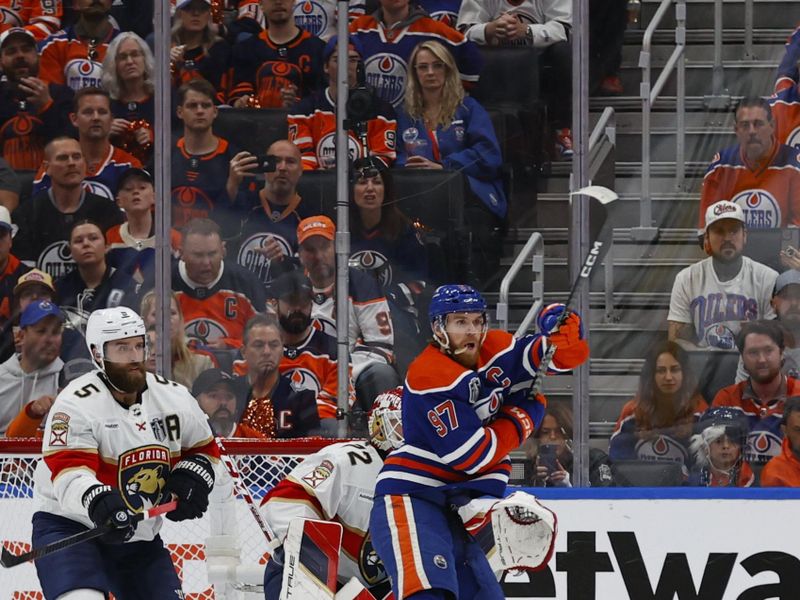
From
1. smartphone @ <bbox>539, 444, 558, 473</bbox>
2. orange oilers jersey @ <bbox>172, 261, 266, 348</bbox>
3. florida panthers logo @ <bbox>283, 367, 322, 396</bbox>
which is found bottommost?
smartphone @ <bbox>539, 444, 558, 473</bbox>

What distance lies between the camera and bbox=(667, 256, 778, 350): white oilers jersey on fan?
5.54 m

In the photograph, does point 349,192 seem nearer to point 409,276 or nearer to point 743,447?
Result: point 409,276

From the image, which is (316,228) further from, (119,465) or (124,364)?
(119,465)

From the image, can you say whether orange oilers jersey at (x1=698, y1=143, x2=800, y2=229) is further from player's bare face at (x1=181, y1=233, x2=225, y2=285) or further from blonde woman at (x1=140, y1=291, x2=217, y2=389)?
blonde woman at (x1=140, y1=291, x2=217, y2=389)

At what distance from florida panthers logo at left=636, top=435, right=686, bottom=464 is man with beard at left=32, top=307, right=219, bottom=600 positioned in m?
1.47

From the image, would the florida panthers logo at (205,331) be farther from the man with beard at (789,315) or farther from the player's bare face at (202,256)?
the man with beard at (789,315)

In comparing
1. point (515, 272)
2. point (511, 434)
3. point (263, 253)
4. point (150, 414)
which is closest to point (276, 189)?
point (263, 253)

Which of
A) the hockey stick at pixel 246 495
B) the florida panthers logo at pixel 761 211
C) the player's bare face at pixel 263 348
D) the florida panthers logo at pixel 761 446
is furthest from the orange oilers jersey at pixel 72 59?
the florida panthers logo at pixel 761 446

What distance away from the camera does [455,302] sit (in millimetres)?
4484

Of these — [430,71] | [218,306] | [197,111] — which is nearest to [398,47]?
[430,71]

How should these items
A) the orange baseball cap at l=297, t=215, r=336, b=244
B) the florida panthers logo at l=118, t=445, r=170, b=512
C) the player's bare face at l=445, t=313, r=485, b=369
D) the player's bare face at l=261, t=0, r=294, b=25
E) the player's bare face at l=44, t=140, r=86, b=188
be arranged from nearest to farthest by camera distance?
the player's bare face at l=445, t=313, r=485, b=369, the florida panthers logo at l=118, t=445, r=170, b=512, the orange baseball cap at l=297, t=215, r=336, b=244, the player's bare face at l=44, t=140, r=86, b=188, the player's bare face at l=261, t=0, r=294, b=25

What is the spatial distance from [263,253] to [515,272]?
0.87m

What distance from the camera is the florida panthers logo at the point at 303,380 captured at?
5672mm

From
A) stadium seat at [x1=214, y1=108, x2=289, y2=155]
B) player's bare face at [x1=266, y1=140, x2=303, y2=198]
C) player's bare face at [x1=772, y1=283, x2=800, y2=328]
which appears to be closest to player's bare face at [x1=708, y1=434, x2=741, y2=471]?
player's bare face at [x1=772, y1=283, x2=800, y2=328]
